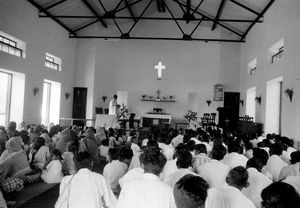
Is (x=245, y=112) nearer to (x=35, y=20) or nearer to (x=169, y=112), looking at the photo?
(x=169, y=112)

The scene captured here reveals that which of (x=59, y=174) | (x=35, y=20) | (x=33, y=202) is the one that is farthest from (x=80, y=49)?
(x=33, y=202)

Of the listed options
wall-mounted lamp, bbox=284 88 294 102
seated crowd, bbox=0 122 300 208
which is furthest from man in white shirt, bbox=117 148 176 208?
wall-mounted lamp, bbox=284 88 294 102

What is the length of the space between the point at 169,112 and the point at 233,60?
171 inches

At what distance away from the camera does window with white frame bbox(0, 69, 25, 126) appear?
11.2 m

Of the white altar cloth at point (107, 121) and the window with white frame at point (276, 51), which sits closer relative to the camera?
the window with white frame at point (276, 51)

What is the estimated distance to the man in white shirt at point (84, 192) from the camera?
2844 millimetres

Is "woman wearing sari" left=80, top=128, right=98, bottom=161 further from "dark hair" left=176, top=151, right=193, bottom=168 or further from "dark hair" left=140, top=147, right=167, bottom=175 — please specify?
"dark hair" left=140, top=147, right=167, bottom=175

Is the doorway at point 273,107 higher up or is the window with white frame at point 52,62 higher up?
the window with white frame at point 52,62

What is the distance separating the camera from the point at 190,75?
16938 mm

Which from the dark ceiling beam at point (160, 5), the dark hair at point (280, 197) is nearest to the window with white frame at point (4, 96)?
the dark ceiling beam at point (160, 5)

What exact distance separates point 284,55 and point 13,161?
823 centimetres

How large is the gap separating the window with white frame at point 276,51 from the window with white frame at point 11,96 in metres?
9.14

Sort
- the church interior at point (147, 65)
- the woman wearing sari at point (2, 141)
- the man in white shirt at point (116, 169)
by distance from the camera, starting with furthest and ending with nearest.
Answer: the church interior at point (147, 65), the woman wearing sari at point (2, 141), the man in white shirt at point (116, 169)

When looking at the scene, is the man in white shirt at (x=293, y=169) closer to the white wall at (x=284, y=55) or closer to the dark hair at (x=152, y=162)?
the dark hair at (x=152, y=162)
